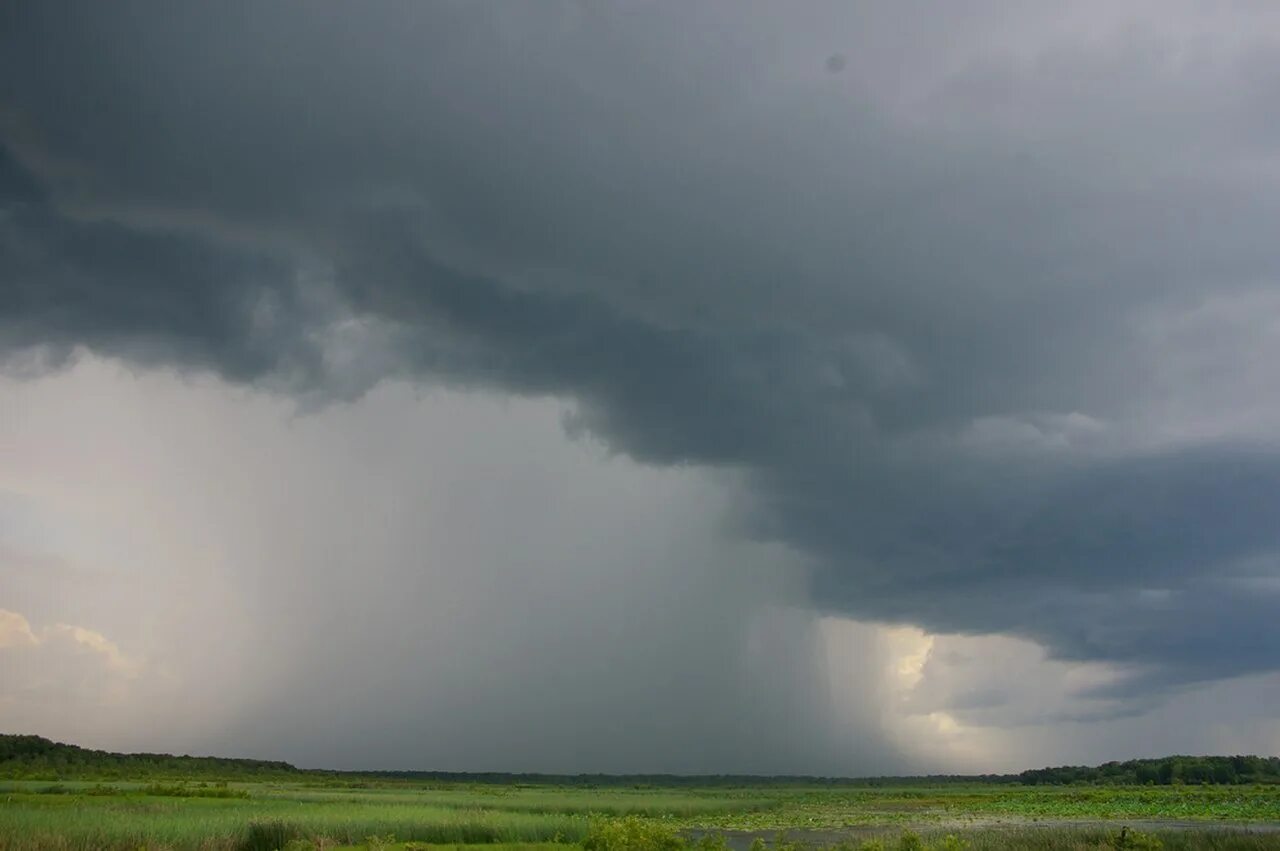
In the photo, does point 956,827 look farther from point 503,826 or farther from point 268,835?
point 268,835

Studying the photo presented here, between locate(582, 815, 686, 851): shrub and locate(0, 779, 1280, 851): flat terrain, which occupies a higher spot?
locate(582, 815, 686, 851): shrub

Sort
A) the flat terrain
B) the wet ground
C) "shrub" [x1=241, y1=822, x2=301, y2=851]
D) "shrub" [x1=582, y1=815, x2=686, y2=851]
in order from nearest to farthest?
"shrub" [x1=582, y1=815, x2=686, y2=851] < the flat terrain < "shrub" [x1=241, y1=822, x2=301, y2=851] < the wet ground

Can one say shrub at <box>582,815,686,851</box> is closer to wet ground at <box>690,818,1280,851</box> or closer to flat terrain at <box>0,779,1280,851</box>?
flat terrain at <box>0,779,1280,851</box>

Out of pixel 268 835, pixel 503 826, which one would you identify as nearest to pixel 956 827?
pixel 503 826

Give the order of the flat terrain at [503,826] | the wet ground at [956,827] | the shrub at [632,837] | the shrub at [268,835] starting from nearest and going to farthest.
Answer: the shrub at [632,837] → the flat terrain at [503,826] → the shrub at [268,835] → the wet ground at [956,827]

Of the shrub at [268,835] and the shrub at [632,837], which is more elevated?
the shrub at [632,837]

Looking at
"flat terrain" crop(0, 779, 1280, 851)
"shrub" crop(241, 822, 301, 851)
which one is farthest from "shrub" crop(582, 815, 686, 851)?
"shrub" crop(241, 822, 301, 851)

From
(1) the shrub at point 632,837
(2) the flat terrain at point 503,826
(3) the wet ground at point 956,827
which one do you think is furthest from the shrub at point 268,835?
(3) the wet ground at point 956,827

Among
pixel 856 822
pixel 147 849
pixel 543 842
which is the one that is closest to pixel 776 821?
pixel 856 822

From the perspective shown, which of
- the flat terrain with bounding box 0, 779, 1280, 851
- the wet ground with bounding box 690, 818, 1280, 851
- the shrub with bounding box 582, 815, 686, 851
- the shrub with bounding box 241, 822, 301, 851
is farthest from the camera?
the wet ground with bounding box 690, 818, 1280, 851

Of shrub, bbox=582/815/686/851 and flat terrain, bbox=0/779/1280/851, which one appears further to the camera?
flat terrain, bbox=0/779/1280/851

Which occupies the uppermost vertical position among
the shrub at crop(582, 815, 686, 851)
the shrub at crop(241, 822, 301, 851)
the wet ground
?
the shrub at crop(582, 815, 686, 851)

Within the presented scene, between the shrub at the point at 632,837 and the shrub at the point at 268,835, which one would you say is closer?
the shrub at the point at 632,837

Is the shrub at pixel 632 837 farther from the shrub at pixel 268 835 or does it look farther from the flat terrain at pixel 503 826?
the shrub at pixel 268 835
